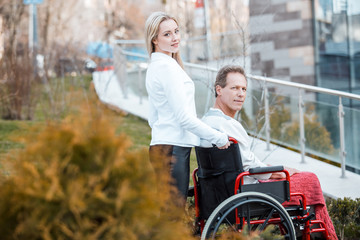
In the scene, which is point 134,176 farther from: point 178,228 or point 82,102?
point 82,102

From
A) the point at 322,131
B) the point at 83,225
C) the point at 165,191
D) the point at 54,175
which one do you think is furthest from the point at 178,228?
the point at 322,131

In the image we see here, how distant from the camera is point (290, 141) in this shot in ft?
25.0

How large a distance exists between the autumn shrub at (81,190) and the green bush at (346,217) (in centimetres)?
272

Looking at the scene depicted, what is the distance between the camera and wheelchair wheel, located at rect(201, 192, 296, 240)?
123 inches

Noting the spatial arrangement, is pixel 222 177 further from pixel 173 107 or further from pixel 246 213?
pixel 173 107

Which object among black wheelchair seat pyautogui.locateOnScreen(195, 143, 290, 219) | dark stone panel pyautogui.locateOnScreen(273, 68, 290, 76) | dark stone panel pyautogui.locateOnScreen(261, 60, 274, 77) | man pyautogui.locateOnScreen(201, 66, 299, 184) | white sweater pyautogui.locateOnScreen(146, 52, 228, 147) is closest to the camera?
white sweater pyautogui.locateOnScreen(146, 52, 228, 147)

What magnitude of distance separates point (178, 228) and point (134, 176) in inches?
10.4

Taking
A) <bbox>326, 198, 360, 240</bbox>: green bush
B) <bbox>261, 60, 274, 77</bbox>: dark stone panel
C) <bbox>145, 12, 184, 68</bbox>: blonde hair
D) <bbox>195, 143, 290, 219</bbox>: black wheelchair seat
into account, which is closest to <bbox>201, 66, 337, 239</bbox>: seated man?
<bbox>195, 143, 290, 219</bbox>: black wheelchair seat

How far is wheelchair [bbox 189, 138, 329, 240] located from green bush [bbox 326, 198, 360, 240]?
665 millimetres

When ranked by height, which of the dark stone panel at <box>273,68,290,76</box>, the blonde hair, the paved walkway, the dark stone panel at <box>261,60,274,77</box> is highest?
the blonde hair

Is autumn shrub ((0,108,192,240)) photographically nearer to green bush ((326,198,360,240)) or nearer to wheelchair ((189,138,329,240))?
wheelchair ((189,138,329,240))

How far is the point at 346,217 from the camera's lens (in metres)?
4.53

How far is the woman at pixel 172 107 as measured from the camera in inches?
123

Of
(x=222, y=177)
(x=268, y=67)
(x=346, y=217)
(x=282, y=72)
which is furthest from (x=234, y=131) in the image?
(x=268, y=67)
